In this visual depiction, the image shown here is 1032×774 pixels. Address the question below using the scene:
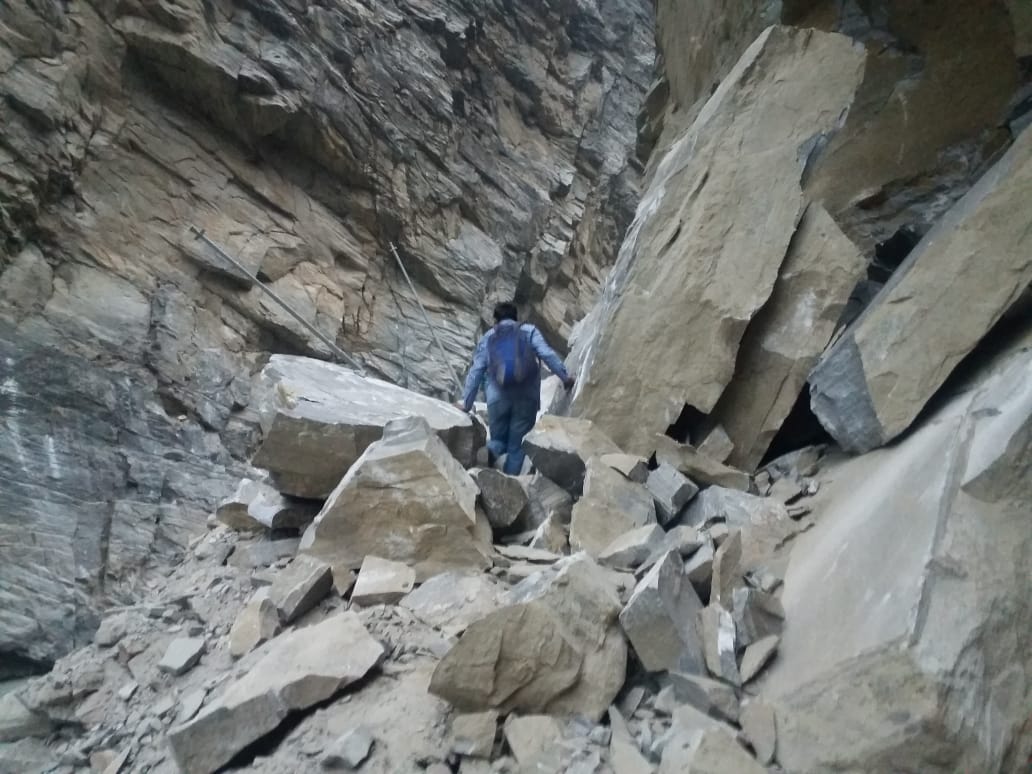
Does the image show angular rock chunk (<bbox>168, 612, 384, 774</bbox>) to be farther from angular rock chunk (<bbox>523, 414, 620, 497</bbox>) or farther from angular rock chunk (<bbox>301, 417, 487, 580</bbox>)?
angular rock chunk (<bbox>523, 414, 620, 497</bbox>)

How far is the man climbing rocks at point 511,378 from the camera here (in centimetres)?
487

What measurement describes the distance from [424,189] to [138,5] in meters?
6.51

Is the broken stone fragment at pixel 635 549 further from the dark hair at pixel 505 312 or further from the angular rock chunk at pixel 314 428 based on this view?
the dark hair at pixel 505 312

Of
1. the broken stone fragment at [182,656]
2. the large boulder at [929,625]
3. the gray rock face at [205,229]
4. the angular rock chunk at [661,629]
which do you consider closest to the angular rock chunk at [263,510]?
the broken stone fragment at [182,656]

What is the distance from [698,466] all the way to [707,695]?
1929mm

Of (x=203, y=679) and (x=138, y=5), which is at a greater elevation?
(x=138, y=5)

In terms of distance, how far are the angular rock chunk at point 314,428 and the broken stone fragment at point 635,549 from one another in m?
1.56

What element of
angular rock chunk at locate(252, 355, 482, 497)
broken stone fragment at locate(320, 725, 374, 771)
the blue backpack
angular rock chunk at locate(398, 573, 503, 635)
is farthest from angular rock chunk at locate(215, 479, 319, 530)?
broken stone fragment at locate(320, 725, 374, 771)

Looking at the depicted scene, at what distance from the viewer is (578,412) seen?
180 inches

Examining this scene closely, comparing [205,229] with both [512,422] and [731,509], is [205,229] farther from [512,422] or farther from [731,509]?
[731,509]

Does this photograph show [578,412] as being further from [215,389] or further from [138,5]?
[138,5]

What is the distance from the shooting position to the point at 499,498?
3814 millimetres

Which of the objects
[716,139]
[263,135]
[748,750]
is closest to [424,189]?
[263,135]

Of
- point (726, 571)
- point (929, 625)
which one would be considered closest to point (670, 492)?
point (726, 571)
